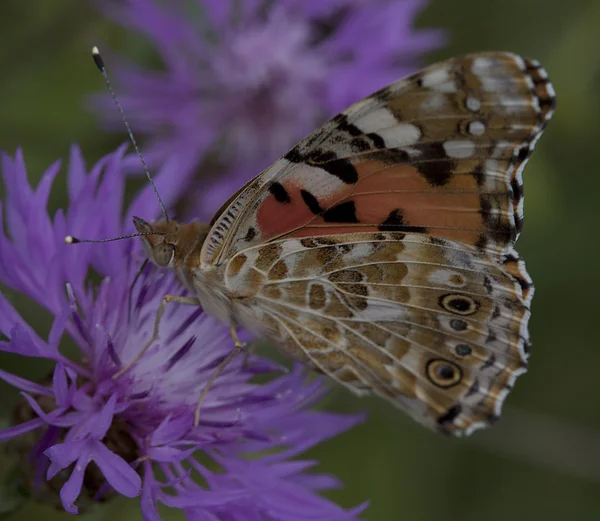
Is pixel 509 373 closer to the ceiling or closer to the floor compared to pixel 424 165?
closer to the floor

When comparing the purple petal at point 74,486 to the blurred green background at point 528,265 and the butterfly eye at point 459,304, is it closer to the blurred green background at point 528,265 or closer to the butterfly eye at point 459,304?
the butterfly eye at point 459,304

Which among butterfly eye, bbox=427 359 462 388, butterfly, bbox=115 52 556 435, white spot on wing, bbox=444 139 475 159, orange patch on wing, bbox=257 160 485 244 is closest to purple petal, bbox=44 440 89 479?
butterfly, bbox=115 52 556 435

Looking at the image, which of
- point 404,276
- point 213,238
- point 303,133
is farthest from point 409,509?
point 213,238

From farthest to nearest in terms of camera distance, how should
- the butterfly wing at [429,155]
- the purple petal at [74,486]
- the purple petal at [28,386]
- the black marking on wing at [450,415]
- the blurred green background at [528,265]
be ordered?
the blurred green background at [528,265] < the black marking on wing at [450,415] < the butterfly wing at [429,155] < the purple petal at [28,386] < the purple petal at [74,486]

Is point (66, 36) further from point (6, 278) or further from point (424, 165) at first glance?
point (424, 165)

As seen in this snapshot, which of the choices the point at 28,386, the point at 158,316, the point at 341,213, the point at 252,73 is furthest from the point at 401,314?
the point at 252,73

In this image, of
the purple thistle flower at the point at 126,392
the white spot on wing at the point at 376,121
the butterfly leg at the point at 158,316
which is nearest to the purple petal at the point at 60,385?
the purple thistle flower at the point at 126,392

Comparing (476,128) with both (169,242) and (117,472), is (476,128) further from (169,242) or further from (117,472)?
(117,472)

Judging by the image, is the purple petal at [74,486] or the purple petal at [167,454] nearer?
the purple petal at [74,486]
